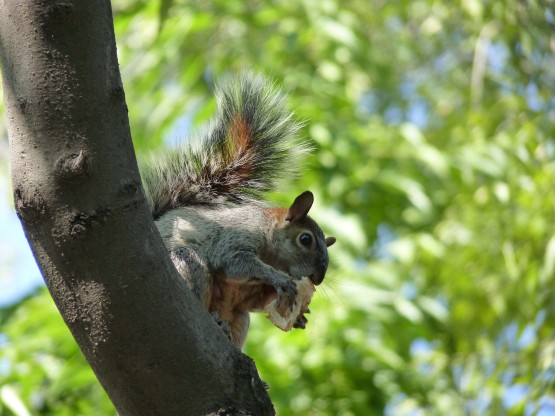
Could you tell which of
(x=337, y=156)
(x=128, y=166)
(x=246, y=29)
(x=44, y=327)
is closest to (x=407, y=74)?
(x=246, y=29)

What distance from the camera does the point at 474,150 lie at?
133 inches

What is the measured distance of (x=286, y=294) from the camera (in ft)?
5.82

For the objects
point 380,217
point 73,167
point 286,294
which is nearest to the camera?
point 73,167

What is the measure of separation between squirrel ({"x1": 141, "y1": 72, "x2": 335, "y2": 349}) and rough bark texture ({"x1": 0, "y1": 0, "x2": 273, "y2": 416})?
1.88 feet

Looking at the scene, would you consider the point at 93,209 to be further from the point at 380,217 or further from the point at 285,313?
the point at 380,217

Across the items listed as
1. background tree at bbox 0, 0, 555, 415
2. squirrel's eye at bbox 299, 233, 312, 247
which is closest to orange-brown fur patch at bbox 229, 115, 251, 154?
background tree at bbox 0, 0, 555, 415

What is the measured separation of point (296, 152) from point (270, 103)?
13 centimetres

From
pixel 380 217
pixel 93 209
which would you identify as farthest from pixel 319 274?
pixel 380 217

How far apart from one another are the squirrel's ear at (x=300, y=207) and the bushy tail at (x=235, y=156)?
154mm

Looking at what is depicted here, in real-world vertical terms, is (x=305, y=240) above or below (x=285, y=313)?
above

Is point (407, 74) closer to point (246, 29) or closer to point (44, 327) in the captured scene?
point (246, 29)

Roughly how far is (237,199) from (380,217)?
5.28ft

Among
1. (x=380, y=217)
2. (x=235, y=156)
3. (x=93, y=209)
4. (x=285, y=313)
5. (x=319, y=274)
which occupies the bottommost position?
(x=93, y=209)

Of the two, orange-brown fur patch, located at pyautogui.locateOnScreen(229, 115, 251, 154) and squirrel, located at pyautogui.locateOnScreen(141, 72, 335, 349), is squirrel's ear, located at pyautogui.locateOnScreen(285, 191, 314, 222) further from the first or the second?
orange-brown fur patch, located at pyautogui.locateOnScreen(229, 115, 251, 154)
